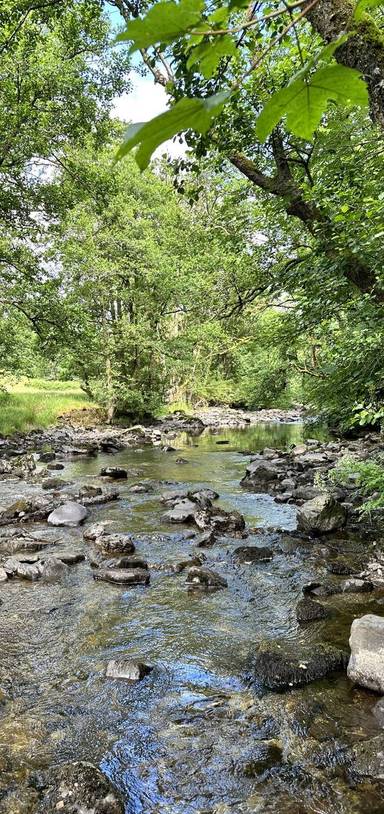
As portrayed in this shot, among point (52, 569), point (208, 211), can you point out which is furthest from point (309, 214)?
point (208, 211)

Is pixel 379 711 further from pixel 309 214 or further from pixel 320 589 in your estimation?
pixel 309 214

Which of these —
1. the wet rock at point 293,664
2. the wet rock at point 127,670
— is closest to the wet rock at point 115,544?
the wet rock at point 127,670

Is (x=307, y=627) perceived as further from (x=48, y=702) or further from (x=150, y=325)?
(x=150, y=325)

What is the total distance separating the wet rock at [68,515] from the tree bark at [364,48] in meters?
8.26

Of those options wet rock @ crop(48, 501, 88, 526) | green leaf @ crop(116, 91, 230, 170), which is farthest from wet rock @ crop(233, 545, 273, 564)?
green leaf @ crop(116, 91, 230, 170)

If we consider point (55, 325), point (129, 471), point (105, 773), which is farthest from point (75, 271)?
point (105, 773)

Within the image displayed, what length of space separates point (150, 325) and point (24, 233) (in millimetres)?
13843

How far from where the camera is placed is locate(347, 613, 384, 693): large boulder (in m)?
4.00

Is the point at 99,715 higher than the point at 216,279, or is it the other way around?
the point at 216,279

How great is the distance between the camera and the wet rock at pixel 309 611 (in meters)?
5.33

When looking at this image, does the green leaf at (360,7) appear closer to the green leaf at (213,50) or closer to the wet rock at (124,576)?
the green leaf at (213,50)

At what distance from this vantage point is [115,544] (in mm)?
7613

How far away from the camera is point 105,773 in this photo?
3.19m

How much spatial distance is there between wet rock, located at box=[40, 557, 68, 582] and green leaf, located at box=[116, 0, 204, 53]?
6.63 meters
